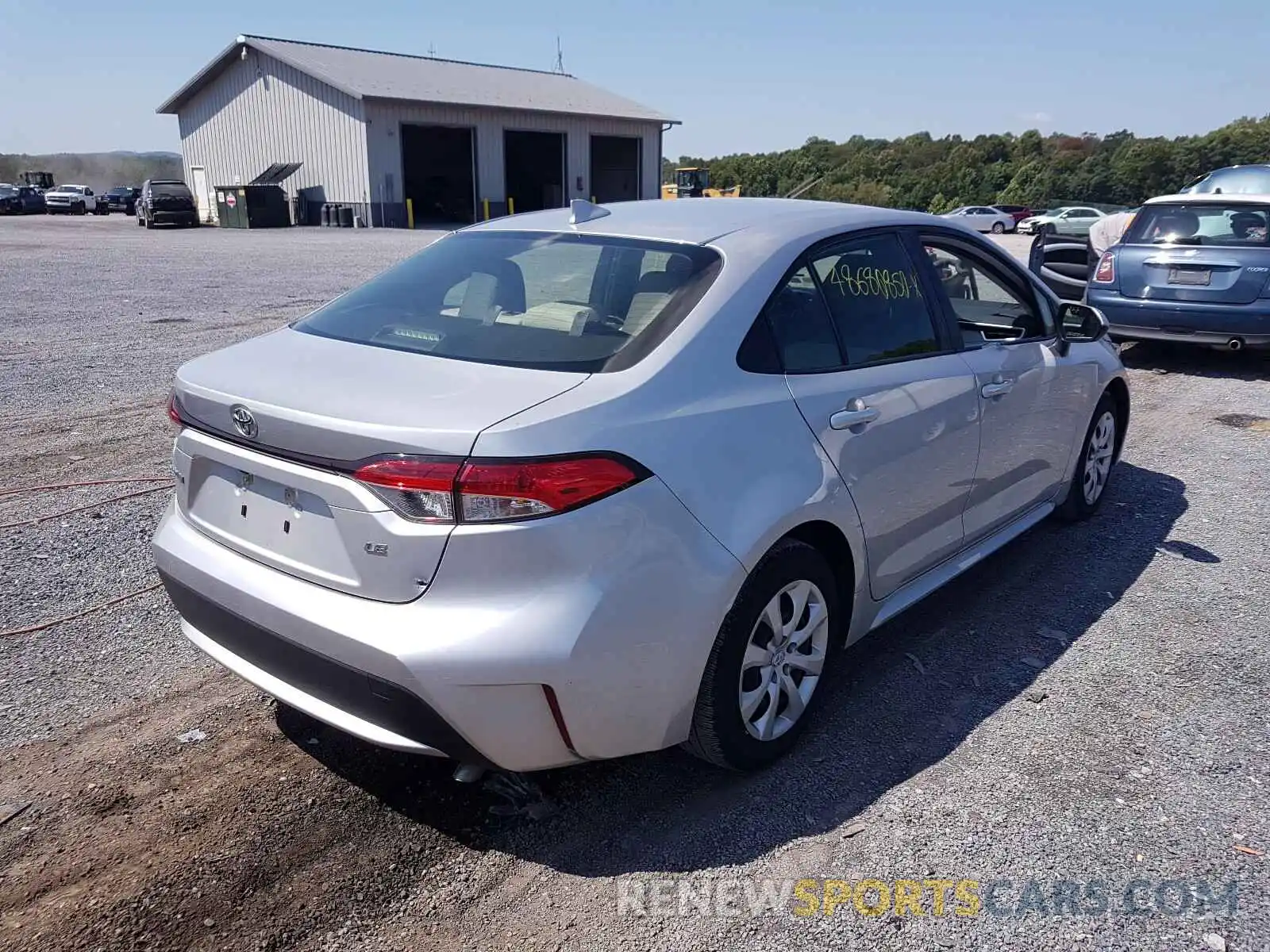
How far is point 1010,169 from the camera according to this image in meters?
58.8

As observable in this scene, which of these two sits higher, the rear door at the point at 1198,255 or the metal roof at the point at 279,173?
the metal roof at the point at 279,173

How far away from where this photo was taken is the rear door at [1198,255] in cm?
892

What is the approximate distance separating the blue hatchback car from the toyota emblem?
29.3ft

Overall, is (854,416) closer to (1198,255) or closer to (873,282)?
(873,282)

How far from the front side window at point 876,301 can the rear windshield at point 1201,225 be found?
23.1ft

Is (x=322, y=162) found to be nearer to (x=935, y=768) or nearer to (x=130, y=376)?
(x=130, y=376)

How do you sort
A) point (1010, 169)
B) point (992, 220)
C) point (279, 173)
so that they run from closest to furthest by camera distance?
point (279, 173)
point (992, 220)
point (1010, 169)

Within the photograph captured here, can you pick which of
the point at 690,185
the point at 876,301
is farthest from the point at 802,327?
the point at 690,185

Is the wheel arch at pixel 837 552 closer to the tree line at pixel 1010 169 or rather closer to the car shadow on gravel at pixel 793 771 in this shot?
the car shadow on gravel at pixel 793 771

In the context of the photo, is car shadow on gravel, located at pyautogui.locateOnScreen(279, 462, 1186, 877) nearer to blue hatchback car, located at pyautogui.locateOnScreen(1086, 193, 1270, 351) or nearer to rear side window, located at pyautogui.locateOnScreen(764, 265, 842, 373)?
rear side window, located at pyautogui.locateOnScreen(764, 265, 842, 373)

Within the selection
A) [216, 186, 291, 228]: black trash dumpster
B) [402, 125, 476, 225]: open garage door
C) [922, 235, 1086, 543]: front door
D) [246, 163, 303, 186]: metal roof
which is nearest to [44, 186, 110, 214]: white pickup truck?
[216, 186, 291, 228]: black trash dumpster

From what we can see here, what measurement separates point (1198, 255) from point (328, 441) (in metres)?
9.17

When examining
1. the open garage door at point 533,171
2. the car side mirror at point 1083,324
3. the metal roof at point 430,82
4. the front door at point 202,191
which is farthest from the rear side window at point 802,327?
the front door at point 202,191

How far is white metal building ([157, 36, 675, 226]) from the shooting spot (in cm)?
3494
